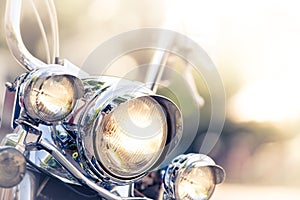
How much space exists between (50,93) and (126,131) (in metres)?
0.11

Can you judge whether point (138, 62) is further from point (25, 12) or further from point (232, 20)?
point (232, 20)

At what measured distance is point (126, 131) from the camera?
640 mm

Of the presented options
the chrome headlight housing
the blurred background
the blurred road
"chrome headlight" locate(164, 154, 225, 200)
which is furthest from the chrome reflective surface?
the blurred road

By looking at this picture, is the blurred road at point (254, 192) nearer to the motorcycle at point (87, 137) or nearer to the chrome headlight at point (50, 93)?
the motorcycle at point (87, 137)

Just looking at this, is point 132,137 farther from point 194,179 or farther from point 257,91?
point 257,91

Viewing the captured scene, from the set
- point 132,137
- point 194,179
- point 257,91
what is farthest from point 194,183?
point 257,91

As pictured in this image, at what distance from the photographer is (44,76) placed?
60cm

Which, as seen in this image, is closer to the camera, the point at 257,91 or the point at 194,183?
the point at 194,183

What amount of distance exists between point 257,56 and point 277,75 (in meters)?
0.17

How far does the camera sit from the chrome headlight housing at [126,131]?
614 mm

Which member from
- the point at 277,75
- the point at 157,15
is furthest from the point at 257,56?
the point at 157,15

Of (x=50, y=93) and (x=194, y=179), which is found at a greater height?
(x=50, y=93)

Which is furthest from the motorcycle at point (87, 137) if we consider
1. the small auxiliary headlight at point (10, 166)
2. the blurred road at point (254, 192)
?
the blurred road at point (254, 192)

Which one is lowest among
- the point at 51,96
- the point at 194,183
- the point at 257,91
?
the point at 257,91
